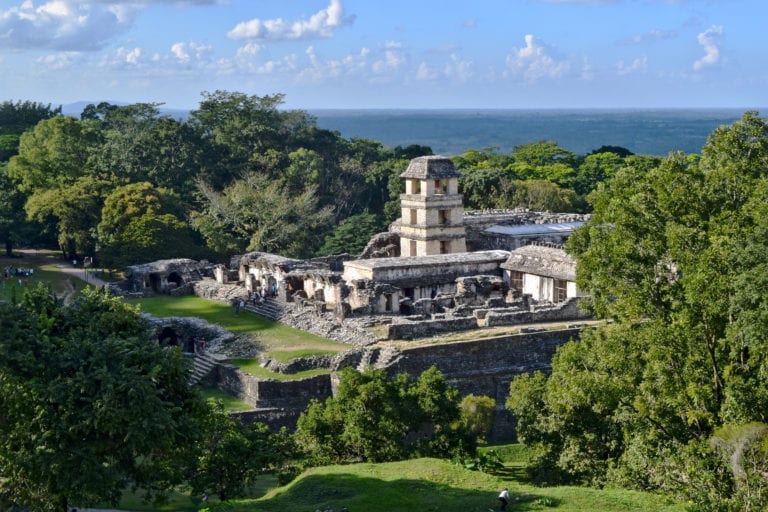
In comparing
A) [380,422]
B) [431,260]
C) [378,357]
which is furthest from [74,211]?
[380,422]

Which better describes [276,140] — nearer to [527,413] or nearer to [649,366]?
[527,413]

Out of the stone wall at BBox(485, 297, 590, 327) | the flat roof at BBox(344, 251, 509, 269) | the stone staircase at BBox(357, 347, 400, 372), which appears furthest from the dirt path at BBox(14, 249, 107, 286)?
the stone wall at BBox(485, 297, 590, 327)

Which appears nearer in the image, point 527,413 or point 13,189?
point 527,413

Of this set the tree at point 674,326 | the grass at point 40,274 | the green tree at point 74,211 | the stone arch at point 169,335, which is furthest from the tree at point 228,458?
the green tree at point 74,211

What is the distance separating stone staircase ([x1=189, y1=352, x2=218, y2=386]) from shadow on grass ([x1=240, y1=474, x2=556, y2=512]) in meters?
11.6

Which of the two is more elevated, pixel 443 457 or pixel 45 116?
pixel 45 116

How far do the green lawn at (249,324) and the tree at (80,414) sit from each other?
13.3 meters

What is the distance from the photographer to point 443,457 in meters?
27.0

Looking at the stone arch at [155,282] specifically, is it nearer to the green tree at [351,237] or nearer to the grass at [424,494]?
the green tree at [351,237]

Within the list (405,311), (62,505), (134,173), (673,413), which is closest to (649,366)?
(673,413)

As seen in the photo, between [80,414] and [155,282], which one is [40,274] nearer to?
[155,282]

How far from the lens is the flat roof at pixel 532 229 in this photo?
49125 millimetres

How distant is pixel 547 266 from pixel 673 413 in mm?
18786

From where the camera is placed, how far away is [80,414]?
2053 centimetres
